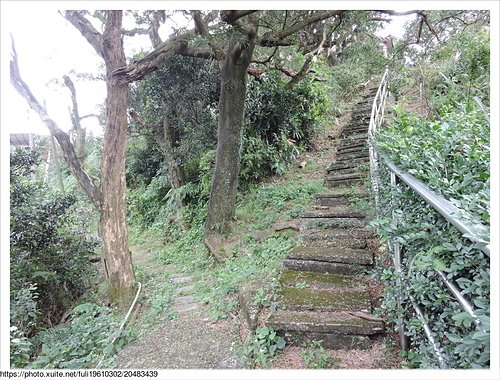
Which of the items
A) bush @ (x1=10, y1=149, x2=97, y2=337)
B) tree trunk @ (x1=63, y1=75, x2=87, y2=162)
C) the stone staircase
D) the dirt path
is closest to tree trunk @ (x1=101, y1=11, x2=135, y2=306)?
bush @ (x1=10, y1=149, x2=97, y2=337)

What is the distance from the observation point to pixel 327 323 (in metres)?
2.18

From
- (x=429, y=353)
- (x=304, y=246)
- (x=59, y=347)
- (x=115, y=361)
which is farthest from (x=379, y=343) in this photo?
(x=59, y=347)

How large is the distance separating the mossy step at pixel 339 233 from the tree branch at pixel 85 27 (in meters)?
4.16

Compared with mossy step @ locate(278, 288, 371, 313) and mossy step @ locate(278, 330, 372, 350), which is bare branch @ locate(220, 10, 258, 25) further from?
mossy step @ locate(278, 330, 372, 350)

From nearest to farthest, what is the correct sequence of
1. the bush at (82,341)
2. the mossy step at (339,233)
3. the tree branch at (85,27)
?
the bush at (82,341) < the mossy step at (339,233) < the tree branch at (85,27)

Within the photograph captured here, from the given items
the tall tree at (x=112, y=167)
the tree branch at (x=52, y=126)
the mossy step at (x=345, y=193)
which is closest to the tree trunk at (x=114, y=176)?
the tall tree at (x=112, y=167)

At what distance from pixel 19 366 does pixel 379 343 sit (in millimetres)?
2922

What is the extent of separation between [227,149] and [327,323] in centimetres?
349

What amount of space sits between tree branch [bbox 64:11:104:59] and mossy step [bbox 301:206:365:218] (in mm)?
4063

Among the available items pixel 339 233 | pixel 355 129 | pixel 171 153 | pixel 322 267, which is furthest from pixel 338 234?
pixel 171 153

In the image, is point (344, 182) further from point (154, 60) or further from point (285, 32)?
point (154, 60)

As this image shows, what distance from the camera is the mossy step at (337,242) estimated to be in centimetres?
327

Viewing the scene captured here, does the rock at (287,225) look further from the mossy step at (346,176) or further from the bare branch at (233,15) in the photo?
Answer: the bare branch at (233,15)

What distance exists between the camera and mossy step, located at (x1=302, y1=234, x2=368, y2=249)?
3.27 metres
